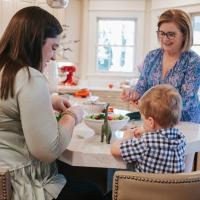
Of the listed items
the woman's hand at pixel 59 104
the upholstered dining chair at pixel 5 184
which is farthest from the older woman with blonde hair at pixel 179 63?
the upholstered dining chair at pixel 5 184

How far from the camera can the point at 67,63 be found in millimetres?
4707

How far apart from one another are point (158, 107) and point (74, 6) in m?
3.73

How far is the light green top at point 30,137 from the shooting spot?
1122 mm

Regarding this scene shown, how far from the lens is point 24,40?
1189mm

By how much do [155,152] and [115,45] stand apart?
12.4 ft

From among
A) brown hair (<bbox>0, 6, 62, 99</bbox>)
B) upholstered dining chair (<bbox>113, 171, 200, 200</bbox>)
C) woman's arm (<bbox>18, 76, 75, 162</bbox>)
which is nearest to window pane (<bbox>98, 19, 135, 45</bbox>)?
brown hair (<bbox>0, 6, 62, 99</bbox>)

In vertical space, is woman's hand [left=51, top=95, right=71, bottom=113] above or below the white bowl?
above

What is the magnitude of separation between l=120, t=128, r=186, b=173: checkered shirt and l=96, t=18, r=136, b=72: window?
3615mm

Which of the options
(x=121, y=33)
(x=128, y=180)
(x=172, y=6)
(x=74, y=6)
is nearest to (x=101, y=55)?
(x=121, y=33)

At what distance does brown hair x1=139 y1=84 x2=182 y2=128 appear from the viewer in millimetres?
1254

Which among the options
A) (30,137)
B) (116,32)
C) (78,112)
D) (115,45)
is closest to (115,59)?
(115,45)

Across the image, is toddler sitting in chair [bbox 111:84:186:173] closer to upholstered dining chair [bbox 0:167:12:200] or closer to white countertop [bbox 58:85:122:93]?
upholstered dining chair [bbox 0:167:12:200]

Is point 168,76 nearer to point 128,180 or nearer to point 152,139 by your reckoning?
point 152,139

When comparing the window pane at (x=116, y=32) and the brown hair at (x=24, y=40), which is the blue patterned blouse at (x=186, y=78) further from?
the window pane at (x=116, y=32)
